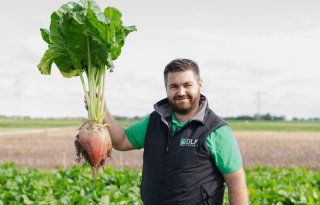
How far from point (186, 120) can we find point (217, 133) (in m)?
0.28

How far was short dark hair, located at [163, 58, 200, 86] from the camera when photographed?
338 centimetres

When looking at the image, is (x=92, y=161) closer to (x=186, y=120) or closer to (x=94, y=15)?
(x=186, y=120)

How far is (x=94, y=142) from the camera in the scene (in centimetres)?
325

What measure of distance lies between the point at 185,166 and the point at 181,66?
751mm

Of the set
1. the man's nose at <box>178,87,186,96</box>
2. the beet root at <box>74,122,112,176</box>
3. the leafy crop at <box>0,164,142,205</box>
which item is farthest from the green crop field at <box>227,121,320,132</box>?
the beet root at <box>74,122,112,176</box>

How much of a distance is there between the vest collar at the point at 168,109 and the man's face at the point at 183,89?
104 mm

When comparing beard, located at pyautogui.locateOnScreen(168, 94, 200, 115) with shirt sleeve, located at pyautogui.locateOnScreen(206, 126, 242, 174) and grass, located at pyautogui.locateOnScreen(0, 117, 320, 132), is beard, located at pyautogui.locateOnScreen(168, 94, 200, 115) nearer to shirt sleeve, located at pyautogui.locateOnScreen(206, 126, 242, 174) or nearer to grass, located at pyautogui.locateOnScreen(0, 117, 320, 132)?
shirt sleeve, located at pyautogui.locateOnScreen(206, 126, 242, 174)

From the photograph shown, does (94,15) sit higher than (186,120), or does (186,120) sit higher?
(94,15)

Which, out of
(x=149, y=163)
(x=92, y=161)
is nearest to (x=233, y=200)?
(x=149, y=163)

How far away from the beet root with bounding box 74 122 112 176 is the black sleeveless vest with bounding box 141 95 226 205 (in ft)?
1.40

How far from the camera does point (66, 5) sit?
Result: 3.15m

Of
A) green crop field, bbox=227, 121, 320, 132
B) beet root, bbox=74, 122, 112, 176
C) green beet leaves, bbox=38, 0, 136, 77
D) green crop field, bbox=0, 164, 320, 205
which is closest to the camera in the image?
green beet leaves, bbox=38, 0, 136, 77

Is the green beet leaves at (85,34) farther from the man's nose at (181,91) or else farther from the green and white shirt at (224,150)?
the green and white shirt at (224,150)

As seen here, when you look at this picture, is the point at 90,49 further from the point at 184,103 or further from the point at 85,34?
the point at 184,103
